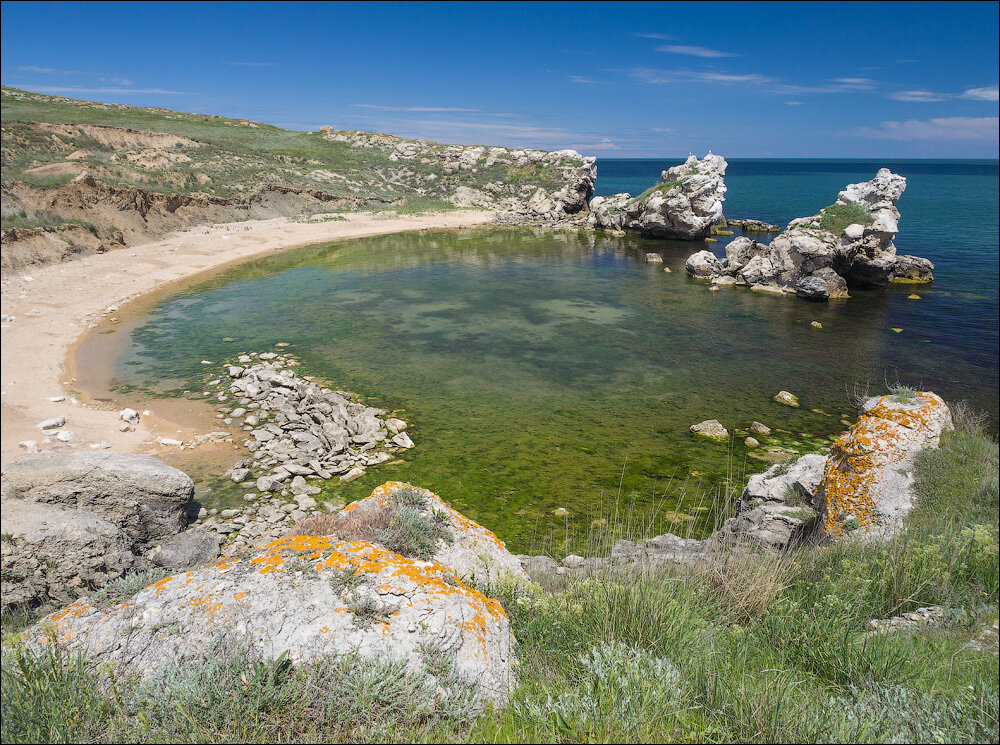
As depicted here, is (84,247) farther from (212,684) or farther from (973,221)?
(973,221)

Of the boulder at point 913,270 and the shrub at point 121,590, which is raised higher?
the boulder at point 913,270

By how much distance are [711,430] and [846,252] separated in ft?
76.8

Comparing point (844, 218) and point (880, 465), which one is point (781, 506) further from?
point (844, 218)

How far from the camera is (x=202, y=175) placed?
47.2 meters

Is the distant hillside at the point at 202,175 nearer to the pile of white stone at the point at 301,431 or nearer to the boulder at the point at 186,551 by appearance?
the pile of white stone at the point at 301,431

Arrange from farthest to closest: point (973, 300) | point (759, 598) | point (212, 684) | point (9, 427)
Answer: point (973, 300)
point (9, 427)
point (759, 598)
point (212, 684)

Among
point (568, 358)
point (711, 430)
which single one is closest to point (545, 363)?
point (568, 358)

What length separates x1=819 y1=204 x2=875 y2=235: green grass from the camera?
29.8 m

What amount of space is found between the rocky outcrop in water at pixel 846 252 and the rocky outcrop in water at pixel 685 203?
47.4 feet

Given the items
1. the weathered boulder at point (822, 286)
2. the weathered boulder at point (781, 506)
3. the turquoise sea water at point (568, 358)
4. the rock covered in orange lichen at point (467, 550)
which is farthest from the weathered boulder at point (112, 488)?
the weathered boulder at point (822, 286)

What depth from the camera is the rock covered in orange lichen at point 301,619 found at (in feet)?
12.2

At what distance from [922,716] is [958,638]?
3.92 ft

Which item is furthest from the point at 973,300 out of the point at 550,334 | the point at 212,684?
the point at 212,684

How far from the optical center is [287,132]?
9050 centimetres
